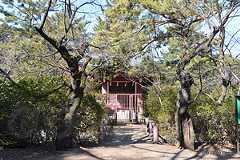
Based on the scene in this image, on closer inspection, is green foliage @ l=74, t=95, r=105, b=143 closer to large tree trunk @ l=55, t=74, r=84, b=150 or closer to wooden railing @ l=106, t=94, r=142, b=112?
large tree trunk @ l=55, t=74, r=84, b=150

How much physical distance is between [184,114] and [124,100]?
16217 mm

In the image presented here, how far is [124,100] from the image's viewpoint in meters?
29.6

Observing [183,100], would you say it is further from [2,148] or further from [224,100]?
[2,148]

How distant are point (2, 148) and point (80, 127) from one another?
2.56m

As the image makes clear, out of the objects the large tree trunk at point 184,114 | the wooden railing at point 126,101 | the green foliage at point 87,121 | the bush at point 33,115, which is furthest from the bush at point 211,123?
the wooden railing at point 126,101

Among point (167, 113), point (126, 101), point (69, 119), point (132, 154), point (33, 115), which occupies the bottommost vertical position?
point (132, 154)

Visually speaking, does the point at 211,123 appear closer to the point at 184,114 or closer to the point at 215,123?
the point at 215,123

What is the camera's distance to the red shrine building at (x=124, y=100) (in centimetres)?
2723

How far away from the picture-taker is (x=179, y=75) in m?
13.6

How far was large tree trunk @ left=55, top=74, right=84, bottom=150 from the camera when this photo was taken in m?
12.4

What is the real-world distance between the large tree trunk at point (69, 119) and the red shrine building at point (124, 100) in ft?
39.2

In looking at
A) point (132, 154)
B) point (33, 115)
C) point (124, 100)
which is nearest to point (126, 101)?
point (124, 100)

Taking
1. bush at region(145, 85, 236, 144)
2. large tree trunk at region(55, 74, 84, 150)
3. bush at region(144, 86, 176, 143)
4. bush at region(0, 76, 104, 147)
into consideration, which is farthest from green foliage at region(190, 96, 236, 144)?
large tree trunk at region(55, 74, 84, 150)

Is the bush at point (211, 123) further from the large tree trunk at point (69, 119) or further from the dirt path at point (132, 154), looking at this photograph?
the large tree trunk at point (69, 119)
